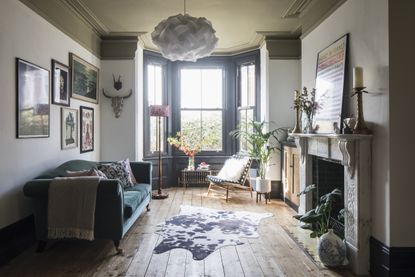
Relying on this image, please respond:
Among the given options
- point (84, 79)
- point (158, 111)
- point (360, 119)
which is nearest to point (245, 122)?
point (158, 111)

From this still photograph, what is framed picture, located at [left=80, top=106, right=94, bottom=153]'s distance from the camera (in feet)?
17.4

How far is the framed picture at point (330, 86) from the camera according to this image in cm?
347

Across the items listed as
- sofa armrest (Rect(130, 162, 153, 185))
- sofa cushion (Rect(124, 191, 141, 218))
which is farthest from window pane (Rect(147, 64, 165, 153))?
sofa cushion (Rect(124, 191, 141, 218))

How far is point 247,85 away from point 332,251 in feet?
15.1

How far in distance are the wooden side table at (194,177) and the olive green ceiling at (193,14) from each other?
275 centimetres

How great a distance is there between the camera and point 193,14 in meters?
5.10

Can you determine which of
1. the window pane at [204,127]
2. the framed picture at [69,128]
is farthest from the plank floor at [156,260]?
the window pane at [204,127]

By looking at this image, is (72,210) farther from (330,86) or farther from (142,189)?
(330,86)

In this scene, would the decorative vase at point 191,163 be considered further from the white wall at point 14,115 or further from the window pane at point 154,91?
the white wall at point 14,115

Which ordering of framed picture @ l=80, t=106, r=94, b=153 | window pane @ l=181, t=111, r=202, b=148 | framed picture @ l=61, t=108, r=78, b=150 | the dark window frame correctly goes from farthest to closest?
window pane @ l=181, t=111, r=202, b=148 < the dark window frame < framed picture @ l=80, t=106, r=94, b=153 < framed picture @ l=61, t=108, r=78, b=150

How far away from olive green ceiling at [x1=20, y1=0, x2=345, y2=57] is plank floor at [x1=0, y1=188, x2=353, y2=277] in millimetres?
2636

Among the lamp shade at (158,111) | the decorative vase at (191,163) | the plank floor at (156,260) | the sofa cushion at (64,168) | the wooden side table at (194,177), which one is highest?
the lamp shade at (158,111)

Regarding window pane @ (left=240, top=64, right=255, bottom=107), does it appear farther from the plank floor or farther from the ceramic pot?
the plank floor

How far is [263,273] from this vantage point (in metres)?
2.99
